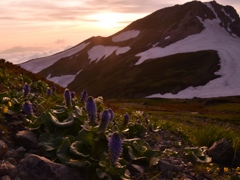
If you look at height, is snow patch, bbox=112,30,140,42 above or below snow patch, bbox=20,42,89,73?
above

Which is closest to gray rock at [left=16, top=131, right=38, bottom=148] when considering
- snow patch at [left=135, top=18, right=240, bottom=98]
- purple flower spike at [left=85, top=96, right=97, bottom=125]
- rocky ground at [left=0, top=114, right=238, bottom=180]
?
rocky ground at [left=0, top=114, right=238, bottom=180]

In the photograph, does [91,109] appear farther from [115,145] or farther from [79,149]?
[115,145]

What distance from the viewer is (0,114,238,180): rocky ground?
562 cm

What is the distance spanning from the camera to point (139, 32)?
159500 millimetres

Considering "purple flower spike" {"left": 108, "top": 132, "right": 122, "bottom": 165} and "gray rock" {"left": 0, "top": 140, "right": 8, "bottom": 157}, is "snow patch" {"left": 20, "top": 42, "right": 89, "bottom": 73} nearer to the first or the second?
"gray rock" {"left": 0, "top": 140, "right": 8, "bottom": 157}

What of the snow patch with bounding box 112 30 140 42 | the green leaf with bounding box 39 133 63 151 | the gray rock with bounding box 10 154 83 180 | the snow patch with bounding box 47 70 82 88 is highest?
the snow patch with bounding box 112 30 140 42

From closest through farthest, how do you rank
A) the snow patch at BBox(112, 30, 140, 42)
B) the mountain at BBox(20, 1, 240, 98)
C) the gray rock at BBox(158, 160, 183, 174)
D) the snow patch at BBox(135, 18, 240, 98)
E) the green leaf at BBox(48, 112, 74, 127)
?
the green leaf at BBox(48, 112, 74, 127), the gray rock at BBox(158, 160, 183, 174), the snow patch at BBox(135, 18, 240, 98), the mountain at BBox(20, 1, 240, 98), the snow patch at BBox(112, 30, 140, 42)

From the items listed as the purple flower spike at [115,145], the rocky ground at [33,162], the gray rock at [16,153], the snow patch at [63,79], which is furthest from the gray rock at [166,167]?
the snow patch at [63,79]

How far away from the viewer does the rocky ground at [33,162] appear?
5621 millimetres

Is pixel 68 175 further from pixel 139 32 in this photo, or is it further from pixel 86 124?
pixel 139 32

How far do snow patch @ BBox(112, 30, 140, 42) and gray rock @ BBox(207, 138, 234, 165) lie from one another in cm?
14942

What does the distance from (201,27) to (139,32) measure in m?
32.2

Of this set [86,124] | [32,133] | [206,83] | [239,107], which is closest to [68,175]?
[86,124]

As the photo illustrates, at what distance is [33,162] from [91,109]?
1.68 meters
